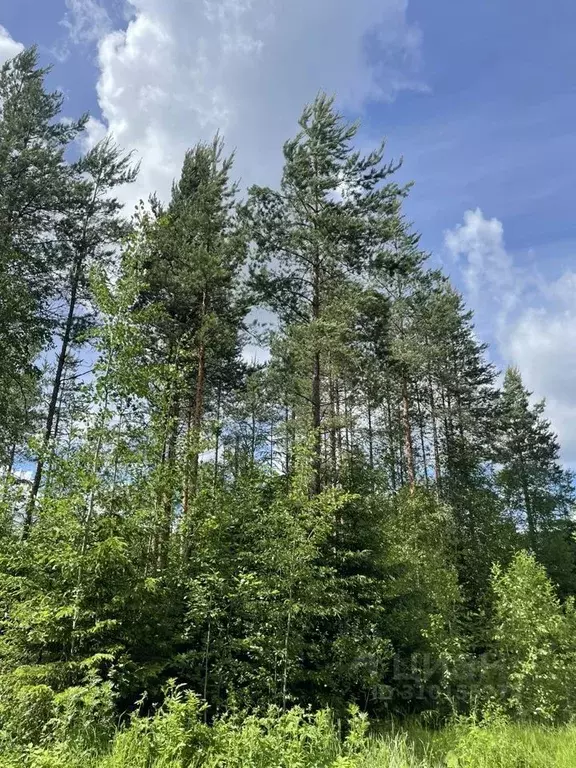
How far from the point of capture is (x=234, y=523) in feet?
27.8

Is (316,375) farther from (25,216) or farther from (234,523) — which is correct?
(25,216)

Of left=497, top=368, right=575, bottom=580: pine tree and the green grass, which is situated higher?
left=497, top=368, right=575, bottom=580: pine tree

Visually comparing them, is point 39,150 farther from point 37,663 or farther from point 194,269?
point 37,663

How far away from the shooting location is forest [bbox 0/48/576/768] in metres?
5.44

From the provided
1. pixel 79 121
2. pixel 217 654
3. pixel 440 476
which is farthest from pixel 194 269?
pixel 440 476

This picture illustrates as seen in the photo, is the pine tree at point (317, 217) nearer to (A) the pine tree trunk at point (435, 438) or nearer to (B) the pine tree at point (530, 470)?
(A) the pine tree trunk at point (435, 438)

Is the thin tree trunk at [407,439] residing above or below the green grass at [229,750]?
above

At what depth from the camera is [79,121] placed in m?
13.5

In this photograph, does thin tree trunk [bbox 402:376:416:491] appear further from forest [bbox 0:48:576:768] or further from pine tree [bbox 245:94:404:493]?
pine tree [bbox 245:94:404:493]

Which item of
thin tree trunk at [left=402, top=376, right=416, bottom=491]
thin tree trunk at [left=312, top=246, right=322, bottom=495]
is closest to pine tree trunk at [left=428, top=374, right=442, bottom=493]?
thin tree trunk at [left=402, top=376, right=416, bottom=491]

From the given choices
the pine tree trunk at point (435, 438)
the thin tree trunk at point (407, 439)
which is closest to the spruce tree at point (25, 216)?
the thin tree trunk at point (407, 439)

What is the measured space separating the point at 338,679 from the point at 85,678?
4.48 metres

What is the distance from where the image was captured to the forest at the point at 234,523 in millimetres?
5441

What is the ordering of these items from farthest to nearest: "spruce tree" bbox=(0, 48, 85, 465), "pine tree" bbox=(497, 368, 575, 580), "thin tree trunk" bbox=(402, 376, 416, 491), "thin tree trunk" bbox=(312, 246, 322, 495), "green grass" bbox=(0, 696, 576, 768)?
"pine tree" bbox=(497, 368, 575, 580), "thin tree trunk" bbox=(402, 376, 416, 491), "thin tree trunk" bbox=(312, 246, 322, 495), "spruce tree" bbox=(0, 48, 85, 465), "green grass" bbox=(0, 696, 576, 768)
